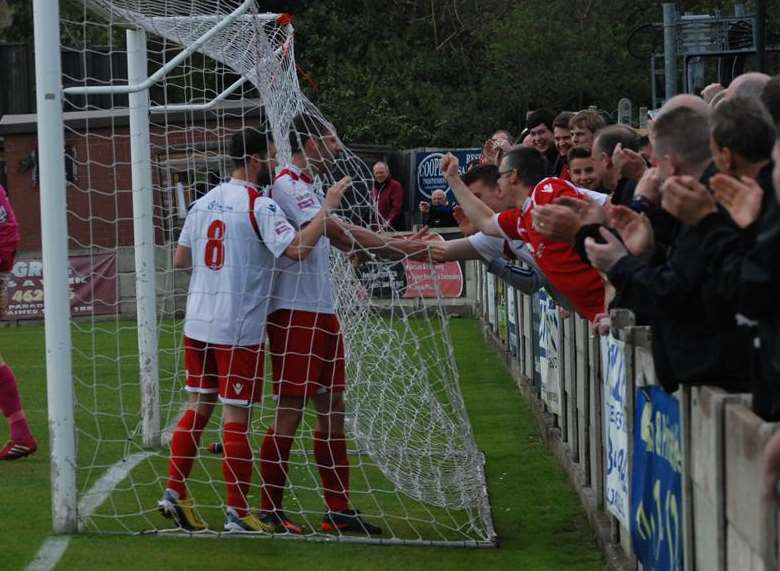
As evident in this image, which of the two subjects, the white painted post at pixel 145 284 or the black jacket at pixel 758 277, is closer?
the black jacket at pixel 758 277

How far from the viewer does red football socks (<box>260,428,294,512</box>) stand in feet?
25.7

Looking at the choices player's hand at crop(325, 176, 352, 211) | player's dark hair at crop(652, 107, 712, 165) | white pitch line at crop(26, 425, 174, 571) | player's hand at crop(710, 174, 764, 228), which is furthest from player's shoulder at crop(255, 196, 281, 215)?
player's hand at crop(710, 174, 764, 228)

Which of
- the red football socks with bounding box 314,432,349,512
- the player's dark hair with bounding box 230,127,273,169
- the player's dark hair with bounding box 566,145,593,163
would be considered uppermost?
the player's dark hair with bounding box 230,127,273,169

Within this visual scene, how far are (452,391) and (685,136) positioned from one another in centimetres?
380

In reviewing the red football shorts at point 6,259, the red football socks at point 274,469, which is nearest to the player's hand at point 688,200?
the red football socks at point 274,469

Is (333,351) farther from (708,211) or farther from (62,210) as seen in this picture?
(708,211)

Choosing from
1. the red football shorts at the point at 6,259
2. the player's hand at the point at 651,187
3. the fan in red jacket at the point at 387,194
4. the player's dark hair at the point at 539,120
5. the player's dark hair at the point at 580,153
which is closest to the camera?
the player's hand at the point at 651,187

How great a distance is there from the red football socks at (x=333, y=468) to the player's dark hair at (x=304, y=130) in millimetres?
1539

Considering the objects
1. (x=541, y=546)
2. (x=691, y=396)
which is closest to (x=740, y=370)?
(x=691, y=396)

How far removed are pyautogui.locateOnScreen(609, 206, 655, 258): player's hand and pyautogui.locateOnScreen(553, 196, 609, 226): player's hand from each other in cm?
63

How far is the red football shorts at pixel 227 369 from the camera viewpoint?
7664mm

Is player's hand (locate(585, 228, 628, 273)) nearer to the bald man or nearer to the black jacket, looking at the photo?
the black jacket

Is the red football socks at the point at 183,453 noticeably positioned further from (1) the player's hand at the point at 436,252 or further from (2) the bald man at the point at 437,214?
(2) the bald man at the point at 437,214

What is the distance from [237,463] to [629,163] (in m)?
2.46
